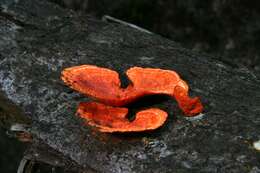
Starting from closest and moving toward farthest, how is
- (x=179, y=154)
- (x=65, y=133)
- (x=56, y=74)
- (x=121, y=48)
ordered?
(x=179, y=154) < (x=65, y=133) < (x=56, y=74) < (x=121, y=48)

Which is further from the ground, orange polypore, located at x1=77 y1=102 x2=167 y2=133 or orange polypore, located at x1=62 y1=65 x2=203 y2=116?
orange polypore, located at x1=62 y1=65 x2=203 y2=116

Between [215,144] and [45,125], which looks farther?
[45,125]

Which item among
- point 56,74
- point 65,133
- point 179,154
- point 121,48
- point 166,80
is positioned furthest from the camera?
point 121,48

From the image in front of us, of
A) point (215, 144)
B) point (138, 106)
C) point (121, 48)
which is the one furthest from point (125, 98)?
point (121, 48)

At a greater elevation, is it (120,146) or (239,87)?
(239,87)

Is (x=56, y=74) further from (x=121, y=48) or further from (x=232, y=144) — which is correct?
(x=232, y=144)

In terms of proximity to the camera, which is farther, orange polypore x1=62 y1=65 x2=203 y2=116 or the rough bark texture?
orange polypore x1=62 y1=65 x2=203 y2=116
